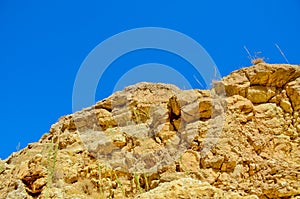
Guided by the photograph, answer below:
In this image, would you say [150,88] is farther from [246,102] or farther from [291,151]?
[291,151]

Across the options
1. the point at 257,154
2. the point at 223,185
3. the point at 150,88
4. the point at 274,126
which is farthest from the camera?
the point at 150,88

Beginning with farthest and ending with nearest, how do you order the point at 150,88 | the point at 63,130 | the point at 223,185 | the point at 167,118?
the point at 150,88 → the point at 63,130 → the point at 167,118 → the point at 223,185

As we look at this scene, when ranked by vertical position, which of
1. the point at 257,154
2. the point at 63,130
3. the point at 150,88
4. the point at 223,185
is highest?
the point at 150,88

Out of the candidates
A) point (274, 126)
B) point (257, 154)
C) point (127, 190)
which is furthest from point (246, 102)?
point (127, 190)

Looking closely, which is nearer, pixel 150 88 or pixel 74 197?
pixel 74 197

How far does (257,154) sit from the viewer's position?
720 centimetres

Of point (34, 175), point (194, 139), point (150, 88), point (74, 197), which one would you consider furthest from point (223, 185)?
point (150, 88)

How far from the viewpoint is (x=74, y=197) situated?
7.16 meters

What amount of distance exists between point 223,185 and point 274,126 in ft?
5.74

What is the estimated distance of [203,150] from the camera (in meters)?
7.40

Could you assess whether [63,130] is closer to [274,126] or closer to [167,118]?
[167,118]

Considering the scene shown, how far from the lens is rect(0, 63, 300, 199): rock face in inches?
270

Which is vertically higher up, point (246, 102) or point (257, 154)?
point (246, 102)

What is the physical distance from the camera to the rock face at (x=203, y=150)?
6.86 meters
